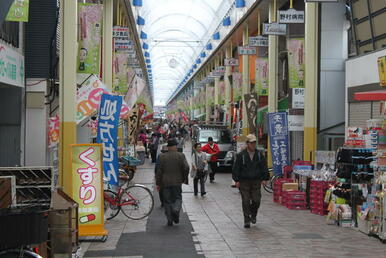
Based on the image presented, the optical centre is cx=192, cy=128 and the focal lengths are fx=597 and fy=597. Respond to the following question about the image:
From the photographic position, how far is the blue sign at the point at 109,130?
1134 centimetres

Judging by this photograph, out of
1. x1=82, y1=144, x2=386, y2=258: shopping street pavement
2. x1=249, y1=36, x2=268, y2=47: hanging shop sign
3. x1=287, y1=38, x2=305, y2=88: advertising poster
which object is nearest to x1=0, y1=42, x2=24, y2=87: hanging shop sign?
x1=82, y1=144, x2=386, y2=258: shopping street pavement

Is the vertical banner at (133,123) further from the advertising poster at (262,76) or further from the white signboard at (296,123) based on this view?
the white signboard at (296,123)

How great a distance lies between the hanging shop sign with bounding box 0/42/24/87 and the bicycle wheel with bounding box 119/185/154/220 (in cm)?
424

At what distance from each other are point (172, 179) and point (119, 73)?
11638 mm

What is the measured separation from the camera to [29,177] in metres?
8.20

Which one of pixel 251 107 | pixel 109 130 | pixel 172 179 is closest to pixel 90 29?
pixel 109 130

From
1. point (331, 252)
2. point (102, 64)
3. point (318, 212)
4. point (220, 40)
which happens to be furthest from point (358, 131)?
point (220, 40)

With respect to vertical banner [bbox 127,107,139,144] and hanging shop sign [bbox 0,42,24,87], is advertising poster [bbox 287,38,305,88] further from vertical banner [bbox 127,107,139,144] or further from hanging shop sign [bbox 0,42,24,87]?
hanging shop sign [bbox 0,42,24,87]

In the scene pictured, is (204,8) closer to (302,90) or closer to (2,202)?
(302,90)

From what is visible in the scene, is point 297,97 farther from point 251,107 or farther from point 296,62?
point 251,107

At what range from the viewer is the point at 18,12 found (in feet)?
37.9

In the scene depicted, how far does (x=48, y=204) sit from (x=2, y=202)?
2.35 ft

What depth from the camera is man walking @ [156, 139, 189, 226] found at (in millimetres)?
11922

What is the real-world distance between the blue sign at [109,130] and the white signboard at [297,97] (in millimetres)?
9497
